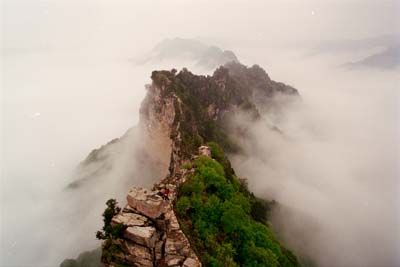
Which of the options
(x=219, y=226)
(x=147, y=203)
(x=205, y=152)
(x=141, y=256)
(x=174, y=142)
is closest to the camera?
(x=141, y=256)

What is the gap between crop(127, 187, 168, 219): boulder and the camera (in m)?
25.2

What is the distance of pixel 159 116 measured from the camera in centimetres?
7438

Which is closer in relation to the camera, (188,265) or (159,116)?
(188,265)

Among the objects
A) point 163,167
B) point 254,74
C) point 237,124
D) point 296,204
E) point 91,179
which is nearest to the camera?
point 163,167

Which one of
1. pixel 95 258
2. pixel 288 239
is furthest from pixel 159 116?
pixel 288 239

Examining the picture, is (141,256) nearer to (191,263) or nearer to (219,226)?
(191,263)

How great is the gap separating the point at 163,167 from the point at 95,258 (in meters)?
21.7

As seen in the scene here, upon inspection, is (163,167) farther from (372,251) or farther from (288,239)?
(372,251)

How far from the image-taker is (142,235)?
23.6 meters

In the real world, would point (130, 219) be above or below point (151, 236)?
above

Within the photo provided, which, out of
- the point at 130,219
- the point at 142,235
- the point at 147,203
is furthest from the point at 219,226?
the point at 130,219

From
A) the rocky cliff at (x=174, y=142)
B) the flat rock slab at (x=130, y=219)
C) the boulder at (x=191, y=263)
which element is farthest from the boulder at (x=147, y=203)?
the boulder at (x=191, y=263)

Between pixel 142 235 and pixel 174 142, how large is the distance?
133 ft

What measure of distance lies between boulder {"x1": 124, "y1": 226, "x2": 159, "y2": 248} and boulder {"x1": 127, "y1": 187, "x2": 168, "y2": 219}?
48.4 inches
